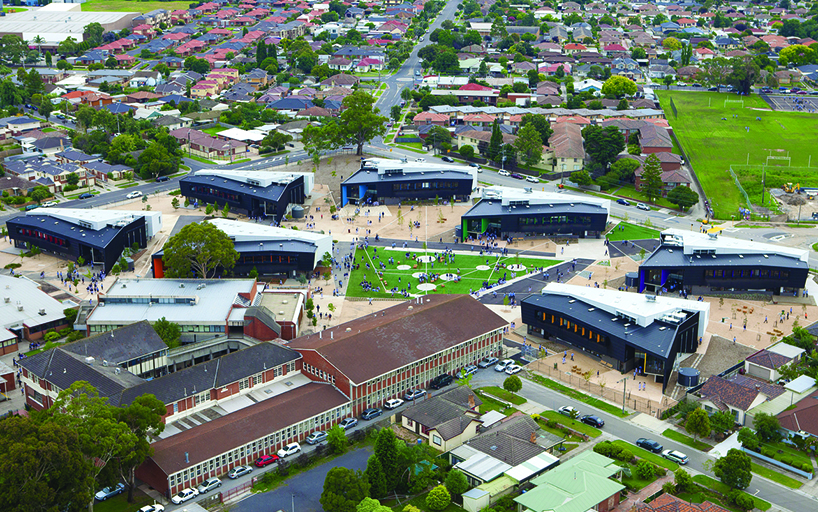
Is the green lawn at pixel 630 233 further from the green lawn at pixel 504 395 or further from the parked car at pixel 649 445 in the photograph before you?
the parked car at pixel 649 445

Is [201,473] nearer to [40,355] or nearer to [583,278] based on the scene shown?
[40,355]

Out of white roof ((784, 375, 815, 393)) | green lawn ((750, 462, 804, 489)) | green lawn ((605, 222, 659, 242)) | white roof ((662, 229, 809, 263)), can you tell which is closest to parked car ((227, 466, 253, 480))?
green lawn ((750, 462, 804, 489))

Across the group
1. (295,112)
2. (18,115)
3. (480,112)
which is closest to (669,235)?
(480,112)

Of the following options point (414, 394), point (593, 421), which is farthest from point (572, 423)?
point (414, 394)

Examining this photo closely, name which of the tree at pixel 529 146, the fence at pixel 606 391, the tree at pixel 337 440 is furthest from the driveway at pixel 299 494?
the tree at pixel 529 146

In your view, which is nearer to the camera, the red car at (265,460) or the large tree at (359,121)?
the red car at (265,460)

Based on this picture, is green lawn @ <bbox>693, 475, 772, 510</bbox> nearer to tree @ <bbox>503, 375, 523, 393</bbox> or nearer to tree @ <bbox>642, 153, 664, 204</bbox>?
tree @ <bbox>503, 375, 523, 393</bbox>
